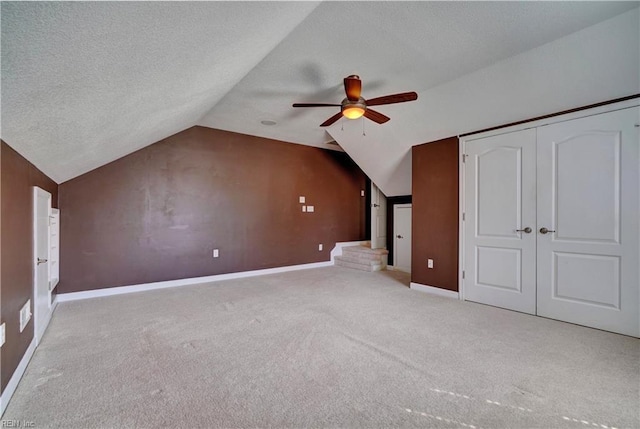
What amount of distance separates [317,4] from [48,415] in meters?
2.98

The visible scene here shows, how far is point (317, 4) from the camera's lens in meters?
2.03

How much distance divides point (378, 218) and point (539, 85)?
3.77m

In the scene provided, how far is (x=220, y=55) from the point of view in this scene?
6.45ft

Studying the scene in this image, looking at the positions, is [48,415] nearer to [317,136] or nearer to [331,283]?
[331,283]

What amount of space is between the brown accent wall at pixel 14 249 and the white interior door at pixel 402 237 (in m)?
5.18

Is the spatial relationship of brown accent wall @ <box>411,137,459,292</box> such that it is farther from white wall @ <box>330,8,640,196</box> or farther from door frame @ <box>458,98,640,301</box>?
white wall @ <box>330,8,640,196</box>

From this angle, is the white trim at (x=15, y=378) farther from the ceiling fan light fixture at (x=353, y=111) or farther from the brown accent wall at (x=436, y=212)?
the brown accent wall at (x=436, y=212)

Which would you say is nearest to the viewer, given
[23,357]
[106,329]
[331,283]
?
[23,357]

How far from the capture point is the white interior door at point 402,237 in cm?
561

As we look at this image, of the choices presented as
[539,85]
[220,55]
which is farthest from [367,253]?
[220,55]

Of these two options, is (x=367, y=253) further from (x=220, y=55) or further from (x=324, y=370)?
(x=220, y=55)

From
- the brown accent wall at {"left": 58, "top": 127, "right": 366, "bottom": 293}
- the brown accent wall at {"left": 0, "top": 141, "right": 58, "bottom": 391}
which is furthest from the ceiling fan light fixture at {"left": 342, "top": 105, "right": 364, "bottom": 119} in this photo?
the brown accent wall at {"left": 58, "top": 127, "right": 366, "bottom": 293}

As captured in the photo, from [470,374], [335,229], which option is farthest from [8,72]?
[335,229]

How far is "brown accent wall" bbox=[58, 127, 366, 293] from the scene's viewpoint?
399cm
